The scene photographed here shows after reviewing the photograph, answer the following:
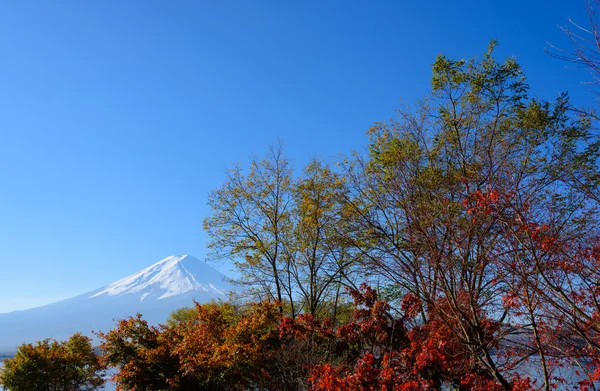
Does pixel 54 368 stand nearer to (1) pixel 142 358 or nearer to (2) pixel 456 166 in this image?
(1) pixel 142 358

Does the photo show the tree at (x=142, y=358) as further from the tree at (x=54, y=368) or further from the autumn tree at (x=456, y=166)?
the autumn tree at (x=456, y=166)

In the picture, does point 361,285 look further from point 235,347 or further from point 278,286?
point 278,286

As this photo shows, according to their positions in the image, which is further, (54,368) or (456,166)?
(54,368)

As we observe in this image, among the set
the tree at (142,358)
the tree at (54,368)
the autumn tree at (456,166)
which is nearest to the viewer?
the autumn tree at (456,166)

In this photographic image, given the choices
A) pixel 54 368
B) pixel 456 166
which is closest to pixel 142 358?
pixel 54 368

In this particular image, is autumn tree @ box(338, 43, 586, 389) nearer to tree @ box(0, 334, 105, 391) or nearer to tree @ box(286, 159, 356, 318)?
tree @ box(286, 159, 356, 318)

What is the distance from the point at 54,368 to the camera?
15.1m

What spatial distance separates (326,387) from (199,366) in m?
4.81

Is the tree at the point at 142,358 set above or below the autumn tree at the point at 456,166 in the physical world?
below

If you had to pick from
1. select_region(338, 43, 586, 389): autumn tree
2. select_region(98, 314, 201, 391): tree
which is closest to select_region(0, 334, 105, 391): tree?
select_region(98, 314, 201, 391): tree

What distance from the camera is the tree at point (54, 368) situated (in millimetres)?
14703

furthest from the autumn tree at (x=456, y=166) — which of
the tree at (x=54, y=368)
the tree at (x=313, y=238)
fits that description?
the tree at (x=54, y=368)

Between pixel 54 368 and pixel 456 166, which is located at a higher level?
pixel 456 166

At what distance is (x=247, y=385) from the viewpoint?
11.6 meters
